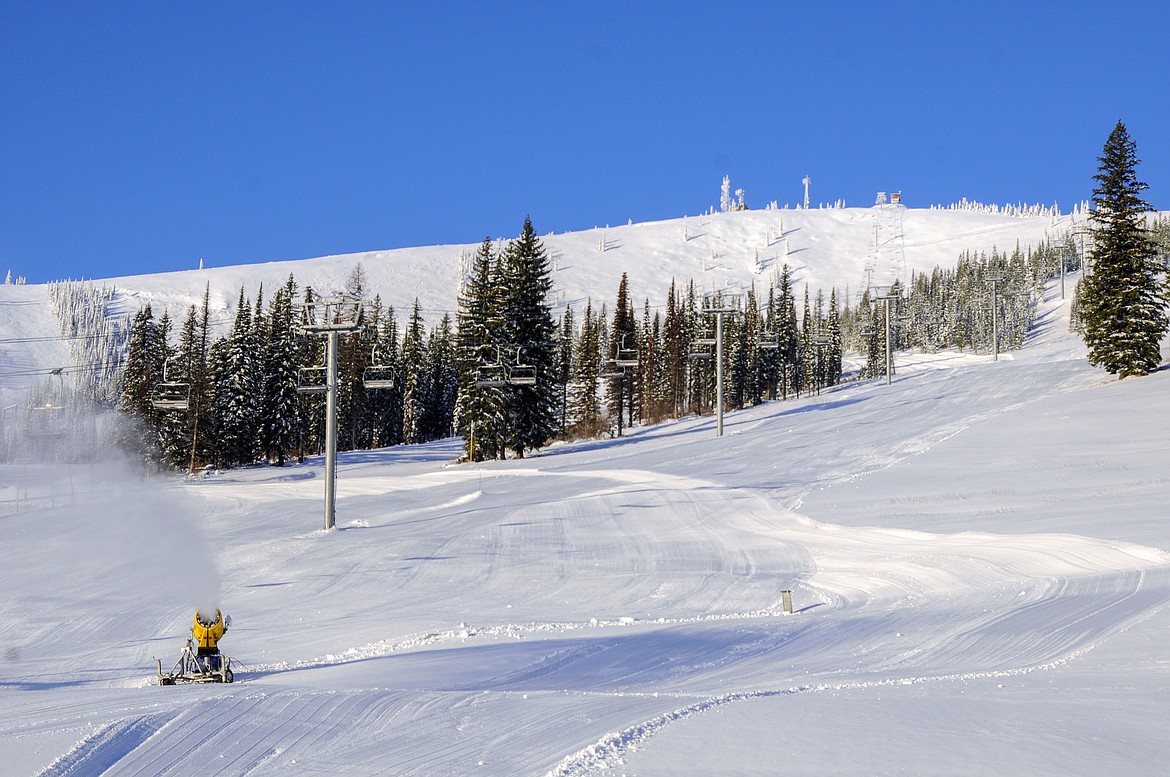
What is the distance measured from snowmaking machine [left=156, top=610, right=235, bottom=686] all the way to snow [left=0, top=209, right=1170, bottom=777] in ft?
1.79

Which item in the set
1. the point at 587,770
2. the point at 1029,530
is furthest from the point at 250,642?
the point at 1029,530

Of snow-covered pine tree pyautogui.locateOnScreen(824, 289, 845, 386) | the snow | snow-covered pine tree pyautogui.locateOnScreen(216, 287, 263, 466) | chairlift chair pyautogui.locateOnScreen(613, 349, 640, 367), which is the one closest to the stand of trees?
snow-covered pine tree pyautogui.locateOnScreen(216, 287, 263, 466)

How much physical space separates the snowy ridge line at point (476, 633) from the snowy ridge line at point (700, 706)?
232 inches

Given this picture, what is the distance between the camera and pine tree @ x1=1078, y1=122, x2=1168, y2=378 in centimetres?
4691

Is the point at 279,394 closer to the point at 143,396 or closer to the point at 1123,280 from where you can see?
the point at 143,396

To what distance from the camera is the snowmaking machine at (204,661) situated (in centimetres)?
1289

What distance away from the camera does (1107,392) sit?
4528cm

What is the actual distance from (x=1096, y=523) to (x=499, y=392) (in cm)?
3760

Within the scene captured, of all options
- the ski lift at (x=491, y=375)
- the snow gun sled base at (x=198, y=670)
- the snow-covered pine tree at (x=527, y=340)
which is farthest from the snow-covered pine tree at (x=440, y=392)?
the snow gun sled base at (x=198, y=670)

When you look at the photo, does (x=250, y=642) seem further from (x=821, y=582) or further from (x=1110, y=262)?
(x=1110, y=262)

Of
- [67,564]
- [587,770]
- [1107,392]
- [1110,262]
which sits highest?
[1110,262]

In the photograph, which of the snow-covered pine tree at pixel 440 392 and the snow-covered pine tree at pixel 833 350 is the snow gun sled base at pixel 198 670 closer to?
the snow-covered pine tree at pixel 440 392

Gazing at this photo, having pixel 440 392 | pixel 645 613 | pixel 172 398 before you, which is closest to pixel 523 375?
pixel 172 398

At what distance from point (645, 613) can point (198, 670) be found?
26.1 feet
